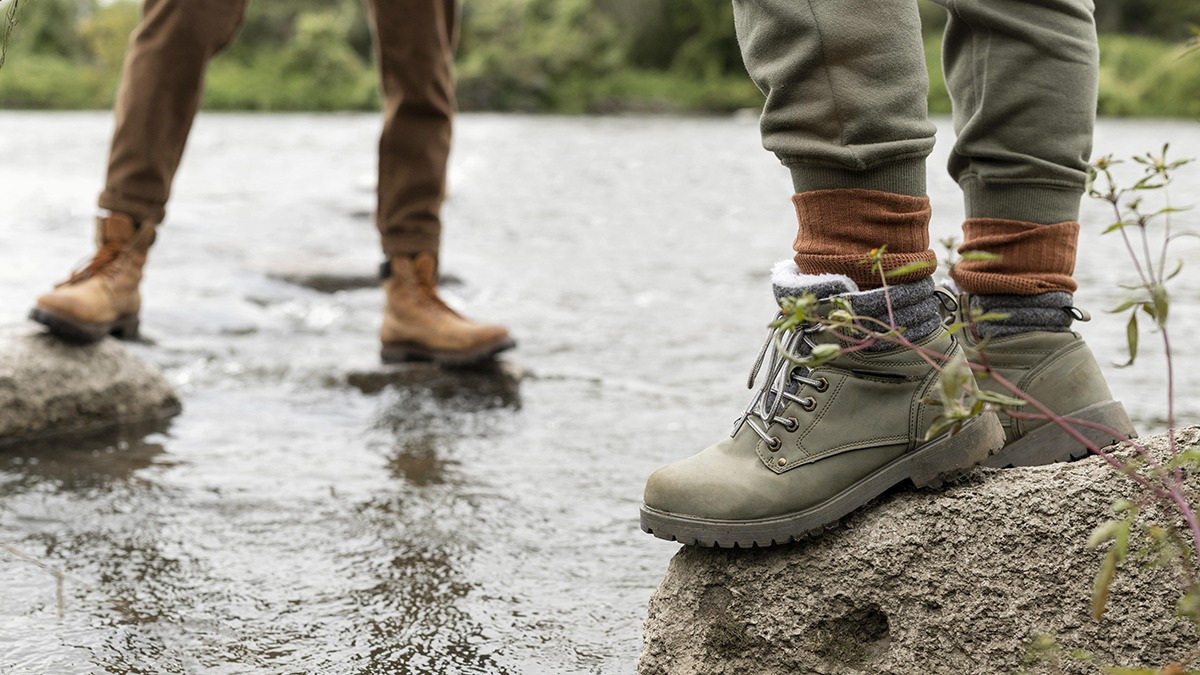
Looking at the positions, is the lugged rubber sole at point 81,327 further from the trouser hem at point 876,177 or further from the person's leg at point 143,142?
the trouser hem at point 876,177

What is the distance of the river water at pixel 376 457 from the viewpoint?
1737 millimetres

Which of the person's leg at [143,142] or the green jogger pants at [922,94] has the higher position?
the green jogger pants at [922,94]

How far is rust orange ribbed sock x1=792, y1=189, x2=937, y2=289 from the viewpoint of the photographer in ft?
4.78

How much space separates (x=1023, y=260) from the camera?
1.69 metres

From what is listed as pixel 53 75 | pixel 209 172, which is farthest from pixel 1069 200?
pixel 53 75

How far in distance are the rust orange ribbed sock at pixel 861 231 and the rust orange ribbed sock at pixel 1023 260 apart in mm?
249

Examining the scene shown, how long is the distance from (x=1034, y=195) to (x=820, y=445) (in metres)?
0.51

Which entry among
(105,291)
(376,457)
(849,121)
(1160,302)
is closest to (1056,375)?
(849,121)

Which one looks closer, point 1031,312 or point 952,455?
point 952,455

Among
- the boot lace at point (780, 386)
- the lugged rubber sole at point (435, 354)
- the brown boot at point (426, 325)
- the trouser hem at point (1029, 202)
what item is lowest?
the lugged rubber sole at point (435, 354)

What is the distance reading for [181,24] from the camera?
306 centimetres

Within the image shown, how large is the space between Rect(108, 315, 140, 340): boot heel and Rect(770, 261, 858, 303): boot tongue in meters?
2.15

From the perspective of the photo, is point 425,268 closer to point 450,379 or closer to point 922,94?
point 450,379

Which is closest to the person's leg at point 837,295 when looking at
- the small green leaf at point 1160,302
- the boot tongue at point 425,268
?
the small green leaf at point 1160,302
